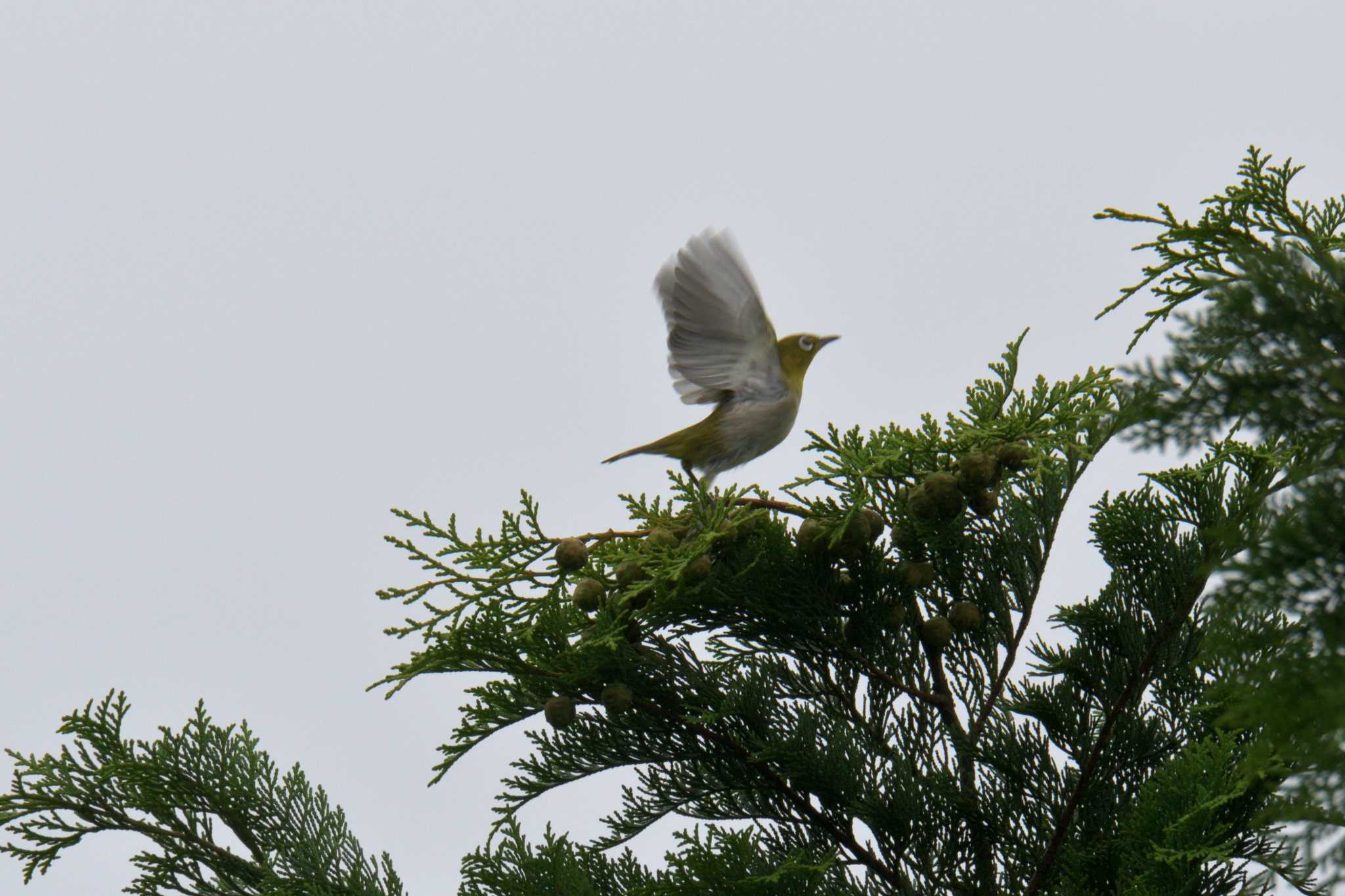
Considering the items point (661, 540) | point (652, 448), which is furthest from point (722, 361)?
point (661, 540)

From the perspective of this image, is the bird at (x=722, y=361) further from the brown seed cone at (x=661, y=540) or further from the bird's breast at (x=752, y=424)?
the brown seed cone at (x=661, y=540)

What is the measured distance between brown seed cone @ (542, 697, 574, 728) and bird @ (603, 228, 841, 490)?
2.84ft

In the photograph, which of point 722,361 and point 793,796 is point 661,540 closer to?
point 793,796

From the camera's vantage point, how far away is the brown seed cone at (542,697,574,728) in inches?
132

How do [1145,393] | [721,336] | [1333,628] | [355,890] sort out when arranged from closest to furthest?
1. [1333,628]
2. [1145,393]
3. [355,890]
4. [721,336]

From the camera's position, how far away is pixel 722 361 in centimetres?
414

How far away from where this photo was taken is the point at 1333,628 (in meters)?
1.61

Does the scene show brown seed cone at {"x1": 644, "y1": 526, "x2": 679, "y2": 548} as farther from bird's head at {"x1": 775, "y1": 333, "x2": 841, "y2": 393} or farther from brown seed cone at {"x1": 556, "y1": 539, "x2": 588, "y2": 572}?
bird's head at {"x1": 775, "y1": 333, "x2": 841, "y2": 393}

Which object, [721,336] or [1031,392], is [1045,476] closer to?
[1031,392]

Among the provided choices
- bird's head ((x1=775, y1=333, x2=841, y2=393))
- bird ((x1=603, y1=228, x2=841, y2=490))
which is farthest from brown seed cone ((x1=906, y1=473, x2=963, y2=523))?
bird's head ((x1=775, y1=333, x2=841, y2=393))

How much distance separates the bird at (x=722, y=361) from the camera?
3.95 m

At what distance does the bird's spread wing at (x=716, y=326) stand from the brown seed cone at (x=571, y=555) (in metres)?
0.97

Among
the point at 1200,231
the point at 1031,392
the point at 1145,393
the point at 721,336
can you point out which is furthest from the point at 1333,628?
the point at 721,336

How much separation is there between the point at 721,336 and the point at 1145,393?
2.45m
